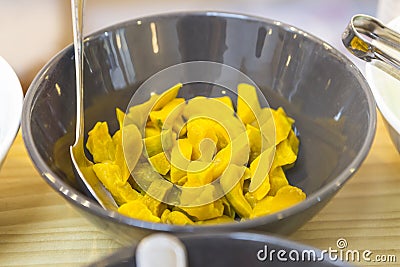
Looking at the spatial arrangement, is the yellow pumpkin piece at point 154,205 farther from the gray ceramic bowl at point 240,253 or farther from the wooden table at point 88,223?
the gray ceramic bowl at point 240,253

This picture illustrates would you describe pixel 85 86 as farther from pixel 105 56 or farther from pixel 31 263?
pixel 31 263

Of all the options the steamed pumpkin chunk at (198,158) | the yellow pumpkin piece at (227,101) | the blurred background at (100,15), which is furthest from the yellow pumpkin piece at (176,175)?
the blurred background at (100,15)

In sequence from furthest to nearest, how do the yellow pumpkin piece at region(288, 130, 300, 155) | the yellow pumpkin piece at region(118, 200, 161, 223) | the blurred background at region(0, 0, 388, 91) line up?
the blurred background at region(0, 0, 388, 91)
the yellow pumpkin piece at region(288, 130, 300, 155)
the yellow pumpkin piece at region(118, 200, 161, 223)

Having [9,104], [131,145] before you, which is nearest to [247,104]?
[131,145]

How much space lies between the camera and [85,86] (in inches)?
24.7

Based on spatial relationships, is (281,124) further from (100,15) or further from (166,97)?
(100,15)

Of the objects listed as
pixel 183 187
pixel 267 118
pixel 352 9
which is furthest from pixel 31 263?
pixel 352 9

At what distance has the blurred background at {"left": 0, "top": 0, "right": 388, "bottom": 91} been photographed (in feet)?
2.66

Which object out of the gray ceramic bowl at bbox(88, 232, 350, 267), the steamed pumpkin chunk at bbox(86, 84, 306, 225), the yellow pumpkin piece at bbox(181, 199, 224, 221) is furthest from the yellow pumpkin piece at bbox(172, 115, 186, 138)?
the gray ceramic bowl at bbox(88, 232, 350, 267)

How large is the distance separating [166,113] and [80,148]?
0.09m

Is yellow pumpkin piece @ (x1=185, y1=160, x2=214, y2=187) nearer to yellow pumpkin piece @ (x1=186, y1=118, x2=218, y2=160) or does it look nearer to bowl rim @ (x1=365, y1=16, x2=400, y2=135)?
yellow pumpkin piece @ (x1=186, y1=118, x2=218, y2=160)

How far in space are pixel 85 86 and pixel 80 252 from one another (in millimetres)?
174


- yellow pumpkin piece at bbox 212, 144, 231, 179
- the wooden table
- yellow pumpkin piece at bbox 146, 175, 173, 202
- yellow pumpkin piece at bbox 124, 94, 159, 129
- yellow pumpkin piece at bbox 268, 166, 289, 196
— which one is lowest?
the wooden table

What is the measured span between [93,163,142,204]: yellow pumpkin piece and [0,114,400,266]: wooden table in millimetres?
36
